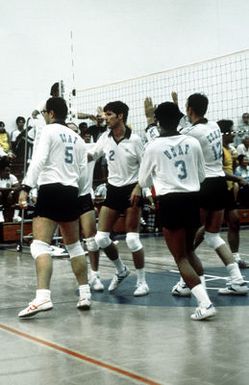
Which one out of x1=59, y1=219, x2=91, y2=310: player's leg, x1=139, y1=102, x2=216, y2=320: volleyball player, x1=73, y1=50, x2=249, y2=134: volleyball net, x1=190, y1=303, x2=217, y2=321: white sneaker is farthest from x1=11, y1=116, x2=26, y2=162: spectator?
x1=190, y1=303, x2=217, y2=321: white sneaker

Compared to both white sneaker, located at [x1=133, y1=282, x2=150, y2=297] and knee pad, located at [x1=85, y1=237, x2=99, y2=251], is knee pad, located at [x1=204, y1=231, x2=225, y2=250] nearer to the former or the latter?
white sneaker, located at [x1=133, y1=282, x2=150, y2=297]

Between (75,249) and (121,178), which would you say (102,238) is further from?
(75,249)

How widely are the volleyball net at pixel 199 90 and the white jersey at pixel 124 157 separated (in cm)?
911

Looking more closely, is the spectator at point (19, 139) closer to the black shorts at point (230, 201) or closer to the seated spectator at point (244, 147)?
the seated spectator at point (244, 147)

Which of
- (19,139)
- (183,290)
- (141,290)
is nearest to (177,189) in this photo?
(183,290)

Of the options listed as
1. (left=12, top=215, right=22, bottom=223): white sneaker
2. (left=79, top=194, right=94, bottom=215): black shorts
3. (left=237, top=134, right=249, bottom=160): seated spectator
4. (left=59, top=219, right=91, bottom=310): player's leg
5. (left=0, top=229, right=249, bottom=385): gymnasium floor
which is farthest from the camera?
(left=237, top=134, right=249, bottom=160): seated spectator

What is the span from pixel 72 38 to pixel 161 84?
280 cm

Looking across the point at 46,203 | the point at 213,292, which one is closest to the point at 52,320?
the point at 46,203

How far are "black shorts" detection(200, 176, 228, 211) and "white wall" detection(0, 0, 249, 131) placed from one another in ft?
35.2

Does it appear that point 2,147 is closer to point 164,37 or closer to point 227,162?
point 164,37

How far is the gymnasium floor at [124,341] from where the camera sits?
149 inches

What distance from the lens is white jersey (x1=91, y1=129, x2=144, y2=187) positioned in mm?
6516

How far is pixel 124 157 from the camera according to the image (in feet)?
21.3

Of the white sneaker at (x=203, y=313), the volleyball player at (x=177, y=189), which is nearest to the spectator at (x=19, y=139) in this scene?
the volleyball player at (x=177, y=189)
